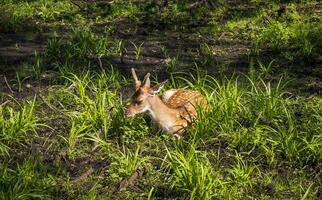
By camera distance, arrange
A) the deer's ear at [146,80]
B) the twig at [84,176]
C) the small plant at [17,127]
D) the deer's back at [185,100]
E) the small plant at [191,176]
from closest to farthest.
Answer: the small plant at [191,176] → the twig at [84,176] → the deer's ear at [146,80] → the small plant at [17,127] → the deer's back at [185,100]

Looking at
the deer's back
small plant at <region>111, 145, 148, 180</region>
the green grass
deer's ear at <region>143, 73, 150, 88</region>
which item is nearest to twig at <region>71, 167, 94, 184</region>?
the green grass

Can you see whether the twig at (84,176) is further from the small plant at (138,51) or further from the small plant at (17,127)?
the small plant at (138,51)

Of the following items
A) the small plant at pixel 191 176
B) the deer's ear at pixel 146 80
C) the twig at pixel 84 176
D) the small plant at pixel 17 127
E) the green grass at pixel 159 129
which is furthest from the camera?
the small plant at pixel 17 127

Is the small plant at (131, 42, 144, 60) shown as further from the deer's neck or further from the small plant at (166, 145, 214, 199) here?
the small plant at (166, 145, 214, 199)

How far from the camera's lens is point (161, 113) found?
585 centimetres

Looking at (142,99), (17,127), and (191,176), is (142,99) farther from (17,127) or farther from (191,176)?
(17,127)

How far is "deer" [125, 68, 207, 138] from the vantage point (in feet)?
18.7

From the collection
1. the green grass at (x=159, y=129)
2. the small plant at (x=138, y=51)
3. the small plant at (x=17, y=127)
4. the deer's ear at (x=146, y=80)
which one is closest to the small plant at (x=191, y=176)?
the green grass at (x=159, y=129)

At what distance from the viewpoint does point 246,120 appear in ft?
20.2

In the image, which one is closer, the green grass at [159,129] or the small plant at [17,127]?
the green grass at [159,129]

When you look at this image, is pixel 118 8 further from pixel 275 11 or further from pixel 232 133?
pixel 232 133

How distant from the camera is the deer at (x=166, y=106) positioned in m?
5.71

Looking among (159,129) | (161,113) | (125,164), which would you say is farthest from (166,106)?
(125,164)

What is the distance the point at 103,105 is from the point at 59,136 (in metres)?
0.54
